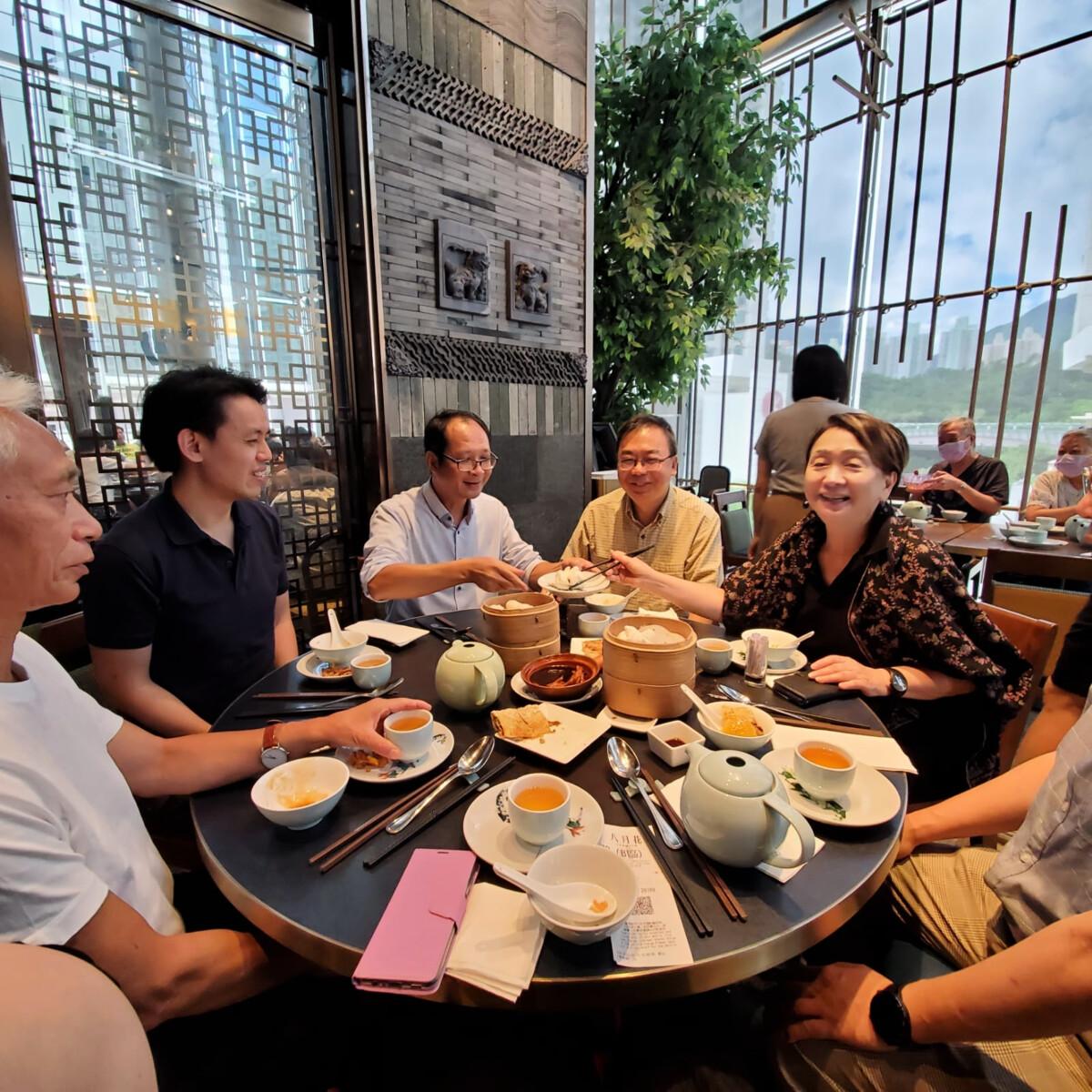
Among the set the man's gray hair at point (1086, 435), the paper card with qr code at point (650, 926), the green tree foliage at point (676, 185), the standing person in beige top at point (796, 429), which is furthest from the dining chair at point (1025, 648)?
the green tree foliage at point (676, 185)

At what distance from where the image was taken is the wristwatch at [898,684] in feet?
4.78

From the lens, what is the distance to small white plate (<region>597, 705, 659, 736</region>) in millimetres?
1190

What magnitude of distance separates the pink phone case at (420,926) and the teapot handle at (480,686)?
1.33 feet

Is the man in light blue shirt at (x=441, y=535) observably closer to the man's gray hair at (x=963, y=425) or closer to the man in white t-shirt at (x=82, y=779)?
the man in white t-shirt at (x=82, y=779)

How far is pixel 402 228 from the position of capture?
10.6 feet

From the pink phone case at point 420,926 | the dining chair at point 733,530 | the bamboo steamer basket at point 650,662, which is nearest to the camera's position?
the pink phone case at point 420,926

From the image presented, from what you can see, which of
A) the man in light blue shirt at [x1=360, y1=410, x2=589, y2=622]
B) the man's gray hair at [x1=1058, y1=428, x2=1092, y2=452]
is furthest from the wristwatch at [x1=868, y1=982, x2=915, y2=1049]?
the man's gray hair at [x1=1058, y1=428, x2=1092, y2=452]

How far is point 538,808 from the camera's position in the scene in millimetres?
886

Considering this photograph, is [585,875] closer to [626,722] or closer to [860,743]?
[626,722]

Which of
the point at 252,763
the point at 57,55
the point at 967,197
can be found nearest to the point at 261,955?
the point at 252,763

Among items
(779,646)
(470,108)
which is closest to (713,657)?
(779,646)

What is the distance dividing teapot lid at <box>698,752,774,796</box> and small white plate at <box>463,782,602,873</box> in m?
0.20

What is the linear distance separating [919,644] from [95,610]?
2.20 metres

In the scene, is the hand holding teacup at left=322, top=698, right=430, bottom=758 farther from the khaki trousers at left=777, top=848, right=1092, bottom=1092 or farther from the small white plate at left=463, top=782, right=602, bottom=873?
the khaki trousers at left=777, top=848, right=1092, bottom=1092
